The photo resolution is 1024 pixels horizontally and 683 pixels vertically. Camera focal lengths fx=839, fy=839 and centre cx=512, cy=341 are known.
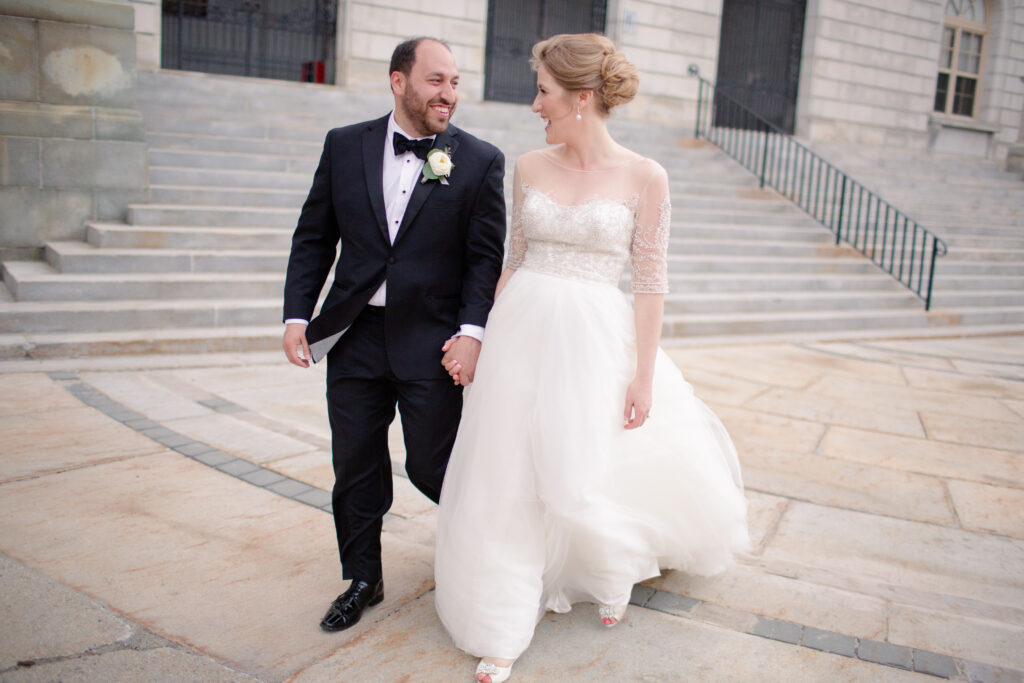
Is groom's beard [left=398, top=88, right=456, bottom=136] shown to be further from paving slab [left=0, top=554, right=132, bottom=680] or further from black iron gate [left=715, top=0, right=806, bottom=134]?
black iron gate [left=715, top=0, right=806, bottom=134]

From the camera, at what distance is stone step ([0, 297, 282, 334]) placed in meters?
6.54

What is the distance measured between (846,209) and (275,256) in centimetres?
1016

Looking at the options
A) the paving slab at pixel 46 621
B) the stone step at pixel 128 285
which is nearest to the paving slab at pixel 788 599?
the paving slab at pixel 46 621

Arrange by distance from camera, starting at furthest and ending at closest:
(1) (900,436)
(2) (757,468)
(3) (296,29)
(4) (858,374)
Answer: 1. (3) (296,29)
2. (4) (858,374)
3. (1) (900,436)
4. (2) (757,468)

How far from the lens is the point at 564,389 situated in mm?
2787

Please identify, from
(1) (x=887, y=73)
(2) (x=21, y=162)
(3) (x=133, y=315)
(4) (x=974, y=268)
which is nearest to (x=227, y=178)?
(2) (x=21, y=162)

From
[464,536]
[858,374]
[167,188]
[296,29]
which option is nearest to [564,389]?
[464,536]

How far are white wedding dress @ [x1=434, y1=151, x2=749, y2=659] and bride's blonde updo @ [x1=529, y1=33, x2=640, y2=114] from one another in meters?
0.28

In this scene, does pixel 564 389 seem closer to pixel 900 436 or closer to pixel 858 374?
pixel 900 436

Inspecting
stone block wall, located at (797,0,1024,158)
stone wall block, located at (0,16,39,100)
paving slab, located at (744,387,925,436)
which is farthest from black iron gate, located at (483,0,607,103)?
paving slab, located at (744,387,925,436)

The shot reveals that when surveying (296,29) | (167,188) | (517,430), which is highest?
(296,29)

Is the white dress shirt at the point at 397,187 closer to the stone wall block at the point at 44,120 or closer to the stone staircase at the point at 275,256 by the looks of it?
the stone staircase at the point at 275,256

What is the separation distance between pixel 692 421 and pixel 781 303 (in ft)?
25.3

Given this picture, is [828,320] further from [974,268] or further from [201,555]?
[201,555]
